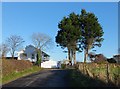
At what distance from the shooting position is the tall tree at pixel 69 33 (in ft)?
277

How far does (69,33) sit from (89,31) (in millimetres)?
5175

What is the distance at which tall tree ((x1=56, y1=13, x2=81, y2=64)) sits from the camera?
84562 millimetres

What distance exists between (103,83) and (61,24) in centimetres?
7152

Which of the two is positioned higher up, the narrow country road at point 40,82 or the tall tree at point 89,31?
the tall tree at point 89,31

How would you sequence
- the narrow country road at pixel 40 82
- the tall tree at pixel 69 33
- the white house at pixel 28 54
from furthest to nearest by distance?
the white house at pixel 28 54, the tall tree at pixel 69 33, the narrow country road at pixel 40 82

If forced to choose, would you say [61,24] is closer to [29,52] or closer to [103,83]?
[29,52]

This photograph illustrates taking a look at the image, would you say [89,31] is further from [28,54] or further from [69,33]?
[28,54]

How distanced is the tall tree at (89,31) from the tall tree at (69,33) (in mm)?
1843

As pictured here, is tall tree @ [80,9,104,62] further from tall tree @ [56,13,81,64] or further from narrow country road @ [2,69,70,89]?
narrow country road @ [2,69,70,89]

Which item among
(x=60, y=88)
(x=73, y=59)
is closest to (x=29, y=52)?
(x=73, y=59)

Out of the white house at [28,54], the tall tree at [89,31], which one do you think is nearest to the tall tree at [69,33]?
the tall tree at [89,31]

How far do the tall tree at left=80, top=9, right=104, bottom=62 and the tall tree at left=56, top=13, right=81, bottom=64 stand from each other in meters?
1.84

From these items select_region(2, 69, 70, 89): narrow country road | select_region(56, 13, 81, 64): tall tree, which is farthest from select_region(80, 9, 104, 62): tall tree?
select_region(2, 69, 70, 89): narrow country road

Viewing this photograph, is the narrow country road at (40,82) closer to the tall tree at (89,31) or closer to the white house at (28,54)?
the tall tree at (89,31)
